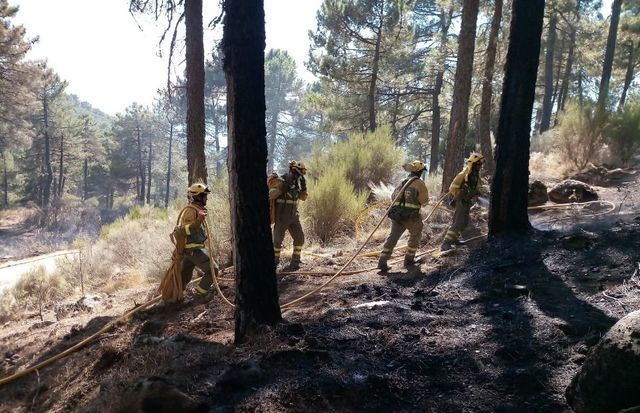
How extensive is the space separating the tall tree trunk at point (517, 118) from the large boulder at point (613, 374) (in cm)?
406

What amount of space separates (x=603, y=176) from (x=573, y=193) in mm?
3044

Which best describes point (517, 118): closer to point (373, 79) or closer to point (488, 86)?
point (488, 86)

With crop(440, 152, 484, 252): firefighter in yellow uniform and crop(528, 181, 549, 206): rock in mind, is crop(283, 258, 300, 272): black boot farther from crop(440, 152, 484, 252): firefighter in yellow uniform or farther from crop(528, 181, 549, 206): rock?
crop(528, 181, 549, 206): rock

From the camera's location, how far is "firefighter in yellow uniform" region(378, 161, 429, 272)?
6422 mm

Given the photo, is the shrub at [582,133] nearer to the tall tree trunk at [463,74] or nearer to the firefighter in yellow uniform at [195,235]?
the tall tree trunk at [463,74]

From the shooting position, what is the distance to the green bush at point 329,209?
385 inches

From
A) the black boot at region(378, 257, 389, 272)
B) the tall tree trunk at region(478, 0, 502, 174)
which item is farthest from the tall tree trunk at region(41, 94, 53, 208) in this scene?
the black boot at region(378, 257, 389, 272)

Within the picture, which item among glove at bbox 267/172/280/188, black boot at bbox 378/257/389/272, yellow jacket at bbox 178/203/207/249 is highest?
glove at bbox 267/172/280/188

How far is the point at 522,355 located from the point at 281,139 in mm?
48442

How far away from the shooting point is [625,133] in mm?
12117

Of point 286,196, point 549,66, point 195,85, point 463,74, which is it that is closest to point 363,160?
point 463,74

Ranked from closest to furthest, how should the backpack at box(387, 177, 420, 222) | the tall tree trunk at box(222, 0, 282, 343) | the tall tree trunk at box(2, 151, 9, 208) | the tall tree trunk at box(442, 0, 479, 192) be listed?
the tall tree trunk at box(222, 0, 282, 343), the backpack at box(387, 177, 420, 222), the tall tree trunk at box(442, 0, 479, 192), the tall tree trunk at box(2, 151, 9, 208)

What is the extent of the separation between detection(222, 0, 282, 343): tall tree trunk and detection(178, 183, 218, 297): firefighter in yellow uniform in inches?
75.4

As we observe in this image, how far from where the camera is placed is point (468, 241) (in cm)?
711
